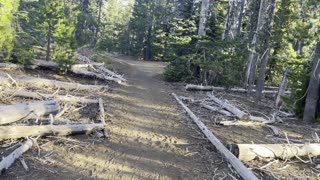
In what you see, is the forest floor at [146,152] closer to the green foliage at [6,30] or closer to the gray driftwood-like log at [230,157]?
the gray driftwood-like log at [230,157]

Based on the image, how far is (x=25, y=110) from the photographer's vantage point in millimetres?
7762

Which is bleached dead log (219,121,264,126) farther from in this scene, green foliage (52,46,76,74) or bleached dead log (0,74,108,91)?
green foliage (52,46,76,74)

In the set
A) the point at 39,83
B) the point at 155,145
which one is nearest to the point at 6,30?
the point at 39,83

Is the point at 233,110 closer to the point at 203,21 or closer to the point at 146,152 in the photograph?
the point at 146,152

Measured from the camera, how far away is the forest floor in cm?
606

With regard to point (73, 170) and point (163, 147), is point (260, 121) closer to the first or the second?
point (163, 147)

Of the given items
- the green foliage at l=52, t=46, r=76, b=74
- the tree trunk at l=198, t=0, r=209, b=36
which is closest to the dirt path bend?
the green foliage at l=52, t=46, r=76, b=74

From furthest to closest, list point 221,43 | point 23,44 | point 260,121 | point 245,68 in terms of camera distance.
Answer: point 245,68
point 221,43
point 23,44
point 260,121

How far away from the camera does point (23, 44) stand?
584 inches

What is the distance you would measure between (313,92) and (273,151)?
495 cm

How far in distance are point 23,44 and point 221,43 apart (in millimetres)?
10111

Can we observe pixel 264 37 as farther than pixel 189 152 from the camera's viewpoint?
Yes

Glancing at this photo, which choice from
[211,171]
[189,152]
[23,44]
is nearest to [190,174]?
[211,171]

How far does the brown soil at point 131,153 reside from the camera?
599 centimetres
